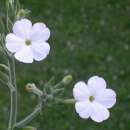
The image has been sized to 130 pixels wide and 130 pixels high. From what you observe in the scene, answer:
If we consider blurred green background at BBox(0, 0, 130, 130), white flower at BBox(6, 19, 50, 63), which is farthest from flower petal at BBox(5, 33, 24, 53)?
blurred green background at BBox(0, 0, 130, 130)

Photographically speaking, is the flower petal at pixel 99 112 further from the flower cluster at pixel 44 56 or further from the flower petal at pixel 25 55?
the flower petal at pixel 25 55

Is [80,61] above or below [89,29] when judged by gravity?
below

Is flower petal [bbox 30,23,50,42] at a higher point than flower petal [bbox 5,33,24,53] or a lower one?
higher

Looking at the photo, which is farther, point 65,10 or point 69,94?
point 65,10

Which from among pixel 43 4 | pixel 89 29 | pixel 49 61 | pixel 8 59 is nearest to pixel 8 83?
pixel 8 59

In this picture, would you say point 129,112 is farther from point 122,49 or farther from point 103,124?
point 122,49

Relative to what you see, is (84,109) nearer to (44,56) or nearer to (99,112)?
(99,112)

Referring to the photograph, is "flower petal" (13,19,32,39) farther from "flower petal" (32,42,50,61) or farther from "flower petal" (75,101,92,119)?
"flower petal" (75,101,92,119)

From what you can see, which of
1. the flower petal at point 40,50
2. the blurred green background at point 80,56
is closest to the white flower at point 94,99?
the flower petal at point 40,50
